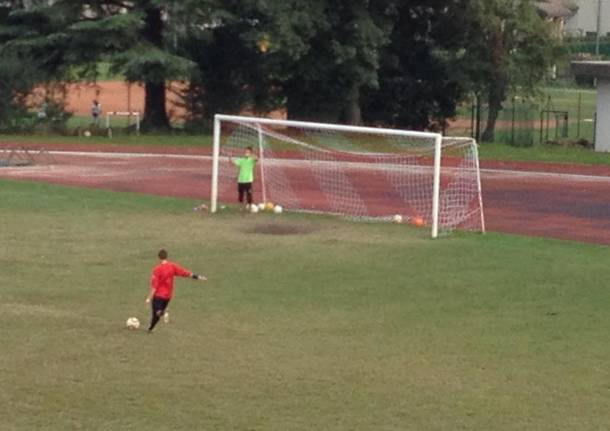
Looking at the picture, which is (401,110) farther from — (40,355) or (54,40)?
(40,355)

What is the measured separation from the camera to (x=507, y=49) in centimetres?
5519

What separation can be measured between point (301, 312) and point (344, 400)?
5.54m

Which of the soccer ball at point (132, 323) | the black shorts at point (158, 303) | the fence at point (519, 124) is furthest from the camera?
the fence at point (519, 124)

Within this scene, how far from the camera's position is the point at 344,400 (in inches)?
564

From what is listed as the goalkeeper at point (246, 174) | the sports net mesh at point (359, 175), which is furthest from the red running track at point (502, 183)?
the goalkeeper at point (246, 174)

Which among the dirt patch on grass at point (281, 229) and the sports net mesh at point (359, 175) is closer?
the dirt patch on grass at point (281, 229)

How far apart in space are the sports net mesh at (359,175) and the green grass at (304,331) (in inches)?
153

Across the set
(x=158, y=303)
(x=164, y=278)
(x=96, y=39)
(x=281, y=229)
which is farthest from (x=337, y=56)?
(x=164, y=278)

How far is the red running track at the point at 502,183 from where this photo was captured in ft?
104

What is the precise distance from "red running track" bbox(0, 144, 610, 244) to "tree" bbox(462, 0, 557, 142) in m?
9.09

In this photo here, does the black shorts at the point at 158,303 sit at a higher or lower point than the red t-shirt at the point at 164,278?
lower

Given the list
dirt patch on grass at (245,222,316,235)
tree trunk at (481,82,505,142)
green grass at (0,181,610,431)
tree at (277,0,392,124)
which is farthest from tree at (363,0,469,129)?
green grass at (0,181,610,431)

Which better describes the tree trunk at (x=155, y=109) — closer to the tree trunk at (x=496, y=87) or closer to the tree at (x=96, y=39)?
the tree at (x=96, y=39)

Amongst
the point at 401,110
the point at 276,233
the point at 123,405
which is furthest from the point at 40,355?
the point at 401,110
